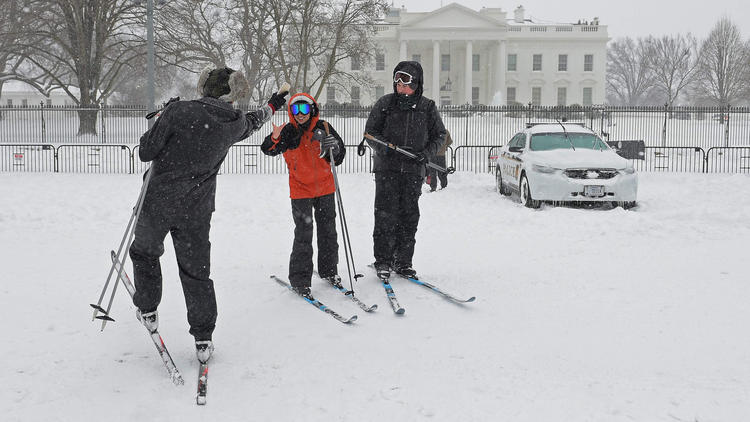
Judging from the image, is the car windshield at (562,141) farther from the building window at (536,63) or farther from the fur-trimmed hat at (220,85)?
the building window at (536,63)

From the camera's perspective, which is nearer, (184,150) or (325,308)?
(184,150)

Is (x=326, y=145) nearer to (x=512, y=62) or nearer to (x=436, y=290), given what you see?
(x=436, y=290)

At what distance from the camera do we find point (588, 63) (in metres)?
72.4

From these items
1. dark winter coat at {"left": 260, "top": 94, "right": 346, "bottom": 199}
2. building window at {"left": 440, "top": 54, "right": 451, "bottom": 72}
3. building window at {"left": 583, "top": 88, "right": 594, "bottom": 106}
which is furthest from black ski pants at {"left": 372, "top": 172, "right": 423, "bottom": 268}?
building window at {"left": 583, "top": 88, "right": 594, "bottom": 106}

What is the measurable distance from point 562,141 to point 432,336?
9338 millimetres

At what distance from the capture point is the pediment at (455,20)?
66375 mm

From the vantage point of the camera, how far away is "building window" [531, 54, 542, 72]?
72062 mm

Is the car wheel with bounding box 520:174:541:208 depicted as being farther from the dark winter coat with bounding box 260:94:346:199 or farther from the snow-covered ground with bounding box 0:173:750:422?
the dark winter coat with bounding box 260:94:346:199

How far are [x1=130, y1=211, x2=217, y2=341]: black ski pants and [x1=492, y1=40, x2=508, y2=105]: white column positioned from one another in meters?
66.4

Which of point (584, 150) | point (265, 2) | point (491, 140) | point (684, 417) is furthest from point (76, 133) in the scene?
point (684, 417)

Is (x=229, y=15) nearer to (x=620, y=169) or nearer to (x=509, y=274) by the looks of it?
(x=620, y=169)

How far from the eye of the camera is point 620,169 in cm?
1170

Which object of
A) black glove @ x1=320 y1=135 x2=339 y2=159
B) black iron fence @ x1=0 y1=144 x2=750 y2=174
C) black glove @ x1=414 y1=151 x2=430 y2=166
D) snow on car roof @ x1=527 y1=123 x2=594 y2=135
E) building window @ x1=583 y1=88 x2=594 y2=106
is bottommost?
black iron fence @ x1=0 y1=144 x2=750 y2=174

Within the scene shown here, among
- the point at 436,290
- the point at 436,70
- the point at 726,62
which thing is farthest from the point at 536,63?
the point at 436,290
